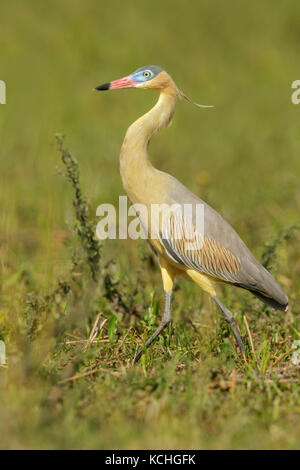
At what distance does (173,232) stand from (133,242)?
2537 mm

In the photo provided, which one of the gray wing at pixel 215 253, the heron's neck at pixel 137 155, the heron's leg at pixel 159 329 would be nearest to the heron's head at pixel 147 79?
the heron's neck at pixel 137 155

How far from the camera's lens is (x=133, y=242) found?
650cm

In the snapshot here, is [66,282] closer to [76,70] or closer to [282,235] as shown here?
[282,235]

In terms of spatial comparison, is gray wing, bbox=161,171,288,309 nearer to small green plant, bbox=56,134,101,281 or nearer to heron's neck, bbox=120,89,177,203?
heron's neck, bbox=120,89,177,203

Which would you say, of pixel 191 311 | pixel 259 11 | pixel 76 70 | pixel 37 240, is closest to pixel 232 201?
pixel 37 240

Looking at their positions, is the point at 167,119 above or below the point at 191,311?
above

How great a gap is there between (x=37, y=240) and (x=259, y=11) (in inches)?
424

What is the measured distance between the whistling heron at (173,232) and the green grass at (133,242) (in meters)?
0.33

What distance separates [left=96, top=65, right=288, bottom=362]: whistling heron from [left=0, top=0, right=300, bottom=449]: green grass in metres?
0.33

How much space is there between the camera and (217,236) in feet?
13.4
